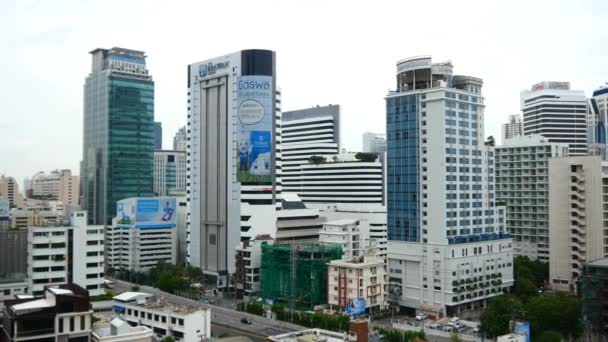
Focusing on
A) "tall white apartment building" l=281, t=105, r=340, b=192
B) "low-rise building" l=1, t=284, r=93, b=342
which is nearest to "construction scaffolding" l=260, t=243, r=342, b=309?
"low-rise building" l=1, t=284, r=93, b=342

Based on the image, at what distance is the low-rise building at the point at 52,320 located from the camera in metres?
33.6

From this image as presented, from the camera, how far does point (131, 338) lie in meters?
35.3

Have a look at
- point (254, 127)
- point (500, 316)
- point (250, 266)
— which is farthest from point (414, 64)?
point (250, 266)

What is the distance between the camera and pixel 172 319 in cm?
4431

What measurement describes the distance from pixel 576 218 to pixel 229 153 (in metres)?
47.8

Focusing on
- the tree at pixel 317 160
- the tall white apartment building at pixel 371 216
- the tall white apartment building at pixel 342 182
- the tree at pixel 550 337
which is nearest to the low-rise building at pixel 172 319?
the tree at pixel 550 337

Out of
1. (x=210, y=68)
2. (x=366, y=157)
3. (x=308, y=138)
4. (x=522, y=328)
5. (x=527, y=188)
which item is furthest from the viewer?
(x=308, y=138)

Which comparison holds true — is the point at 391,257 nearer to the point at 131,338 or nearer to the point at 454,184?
the point at 454,184

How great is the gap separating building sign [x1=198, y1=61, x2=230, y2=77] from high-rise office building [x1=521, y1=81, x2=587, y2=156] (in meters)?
72.1

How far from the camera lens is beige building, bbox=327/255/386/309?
60125 millimetres

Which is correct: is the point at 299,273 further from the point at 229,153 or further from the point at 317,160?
the point at 317,160

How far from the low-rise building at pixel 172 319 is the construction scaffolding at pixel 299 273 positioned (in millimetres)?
19602

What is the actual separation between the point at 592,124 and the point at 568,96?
22.1 m

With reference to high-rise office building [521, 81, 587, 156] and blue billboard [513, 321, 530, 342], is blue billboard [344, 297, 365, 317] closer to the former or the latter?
blue billboard [513, 321, 530, 342]
